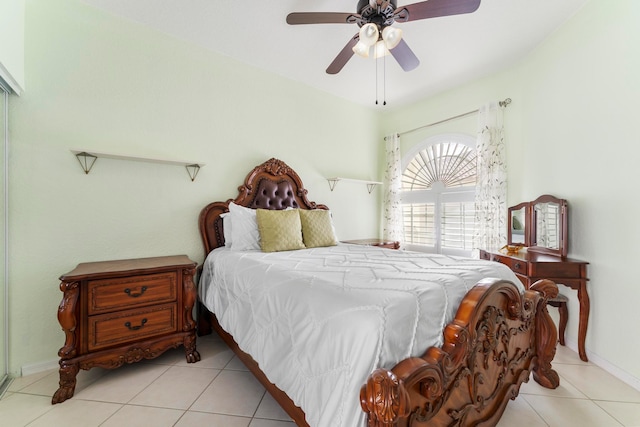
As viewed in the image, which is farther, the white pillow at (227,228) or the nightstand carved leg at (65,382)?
the white pillow at (227,228)

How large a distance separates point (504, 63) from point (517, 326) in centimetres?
278

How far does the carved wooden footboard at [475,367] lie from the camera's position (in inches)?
30.6

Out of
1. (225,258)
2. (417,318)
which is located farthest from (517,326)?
(225,258)

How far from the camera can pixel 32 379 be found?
70.4 inches

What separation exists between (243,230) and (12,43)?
6.41ft

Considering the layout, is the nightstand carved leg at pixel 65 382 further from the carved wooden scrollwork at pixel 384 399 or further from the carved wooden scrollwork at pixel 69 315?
the carved wooden scrollwork at pixel 384 399

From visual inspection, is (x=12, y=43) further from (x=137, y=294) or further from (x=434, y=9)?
(x=434, y=9)

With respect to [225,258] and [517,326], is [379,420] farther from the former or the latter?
[225,258]

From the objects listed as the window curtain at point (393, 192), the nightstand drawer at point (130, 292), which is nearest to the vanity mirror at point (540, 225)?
the window curtain at point (393, 192)

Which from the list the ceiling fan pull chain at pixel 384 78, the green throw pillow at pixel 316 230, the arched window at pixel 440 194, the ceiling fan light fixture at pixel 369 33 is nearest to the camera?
the ceiling fan light fixture at pixel 369 33

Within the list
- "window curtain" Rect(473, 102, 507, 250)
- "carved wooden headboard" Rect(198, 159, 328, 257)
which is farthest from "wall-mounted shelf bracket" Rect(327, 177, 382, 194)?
"window curtain" Rect(473, 102, 507, 250)

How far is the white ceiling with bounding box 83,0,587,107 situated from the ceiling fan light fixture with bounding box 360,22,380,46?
20.6 inches

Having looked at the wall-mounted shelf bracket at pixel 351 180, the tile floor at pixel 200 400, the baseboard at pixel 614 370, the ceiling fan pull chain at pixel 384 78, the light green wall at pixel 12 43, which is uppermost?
the ceiling fan pull chain at pixel 384 78

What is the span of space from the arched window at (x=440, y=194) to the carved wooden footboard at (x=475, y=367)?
175 centimetres
